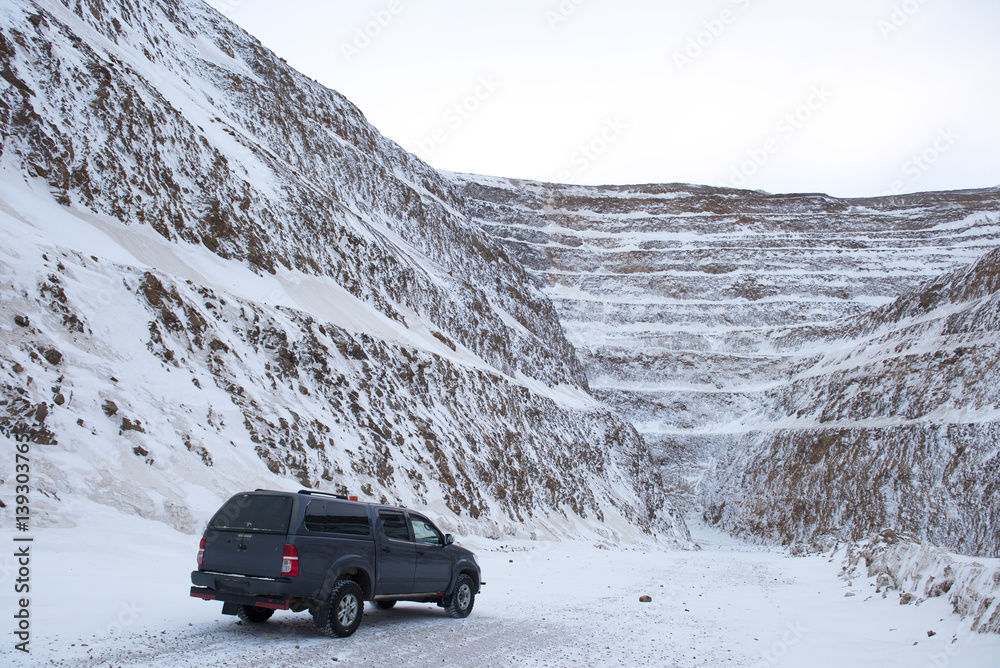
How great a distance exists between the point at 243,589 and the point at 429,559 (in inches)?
123

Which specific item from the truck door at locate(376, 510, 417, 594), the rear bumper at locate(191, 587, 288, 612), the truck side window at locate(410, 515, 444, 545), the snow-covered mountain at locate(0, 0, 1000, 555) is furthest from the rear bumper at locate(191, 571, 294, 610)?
Result: the snow-covered mountain at locate(0, 0, 1000, 555)

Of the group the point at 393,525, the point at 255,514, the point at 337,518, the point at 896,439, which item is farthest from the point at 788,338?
the point at 255,514

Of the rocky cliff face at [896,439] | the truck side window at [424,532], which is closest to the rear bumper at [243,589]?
the truck side window at [424,532]

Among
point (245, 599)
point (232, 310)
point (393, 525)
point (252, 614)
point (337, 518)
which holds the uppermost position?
point (232, 310)

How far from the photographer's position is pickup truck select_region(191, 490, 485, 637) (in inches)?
341

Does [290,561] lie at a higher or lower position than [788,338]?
lower

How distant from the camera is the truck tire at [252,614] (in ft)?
31.3

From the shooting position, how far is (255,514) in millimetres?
9086

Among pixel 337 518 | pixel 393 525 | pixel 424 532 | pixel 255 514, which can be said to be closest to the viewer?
pixel 255 514

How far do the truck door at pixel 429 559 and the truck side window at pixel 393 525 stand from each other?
0.22 metres

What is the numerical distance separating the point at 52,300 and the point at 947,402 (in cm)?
5114

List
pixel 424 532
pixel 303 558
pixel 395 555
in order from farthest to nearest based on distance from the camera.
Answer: pixel 424 532 < pixel 395 555 < pixel 303 558

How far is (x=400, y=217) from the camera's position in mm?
49531

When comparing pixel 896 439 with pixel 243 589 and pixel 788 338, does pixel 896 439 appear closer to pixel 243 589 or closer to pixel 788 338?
pixel 788 338
